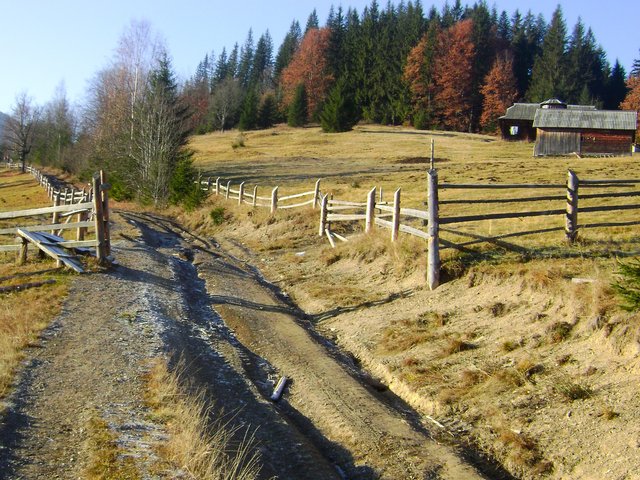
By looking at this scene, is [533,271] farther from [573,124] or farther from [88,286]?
[573,124]

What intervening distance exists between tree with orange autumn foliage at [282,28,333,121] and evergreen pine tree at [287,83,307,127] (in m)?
4.20

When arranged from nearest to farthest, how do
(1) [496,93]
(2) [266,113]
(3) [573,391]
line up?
(3) [573,391], (1) [496,93], (2) [266,113]

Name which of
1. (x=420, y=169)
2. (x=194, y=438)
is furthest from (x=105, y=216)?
(x=420, y=169)

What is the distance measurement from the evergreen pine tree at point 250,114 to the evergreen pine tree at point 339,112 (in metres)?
14.7

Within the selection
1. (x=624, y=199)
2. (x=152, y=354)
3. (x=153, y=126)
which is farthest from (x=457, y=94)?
(x=152, y=354)

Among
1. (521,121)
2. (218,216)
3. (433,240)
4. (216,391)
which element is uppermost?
(521,121)

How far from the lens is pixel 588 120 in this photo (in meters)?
48.8

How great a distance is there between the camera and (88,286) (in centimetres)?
1189

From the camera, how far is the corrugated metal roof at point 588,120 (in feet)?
158

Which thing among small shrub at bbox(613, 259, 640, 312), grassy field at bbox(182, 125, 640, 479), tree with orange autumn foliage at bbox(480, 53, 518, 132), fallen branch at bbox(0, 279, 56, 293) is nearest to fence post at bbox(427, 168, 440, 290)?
grassy field at bbox(182, 125, 640, 479)

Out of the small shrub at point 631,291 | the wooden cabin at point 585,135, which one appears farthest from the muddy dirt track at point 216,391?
the wooden cabin at point 585,135

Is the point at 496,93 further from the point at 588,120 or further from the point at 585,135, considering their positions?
the point at 585,135

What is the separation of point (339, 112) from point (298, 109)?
38.7 ft

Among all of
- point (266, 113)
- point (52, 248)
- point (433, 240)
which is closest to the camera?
point (433, 240)
